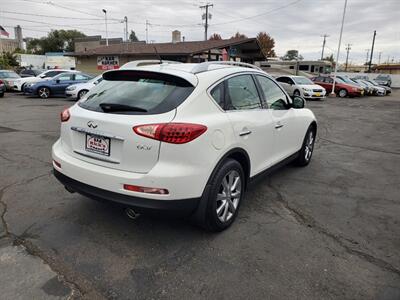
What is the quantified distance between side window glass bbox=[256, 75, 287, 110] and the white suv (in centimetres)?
43

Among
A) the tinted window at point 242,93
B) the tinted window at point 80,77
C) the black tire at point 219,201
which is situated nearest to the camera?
the black tire at point 219,201

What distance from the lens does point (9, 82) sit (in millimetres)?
20297

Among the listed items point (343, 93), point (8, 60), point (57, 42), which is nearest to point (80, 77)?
point (343, 93)

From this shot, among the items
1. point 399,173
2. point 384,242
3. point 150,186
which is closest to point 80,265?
point 150,186

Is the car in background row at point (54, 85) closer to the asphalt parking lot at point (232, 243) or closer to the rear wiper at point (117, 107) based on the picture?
the asphalt parking lot at point (232, 243)

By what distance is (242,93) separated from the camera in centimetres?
366

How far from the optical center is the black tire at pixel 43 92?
59.0 feet

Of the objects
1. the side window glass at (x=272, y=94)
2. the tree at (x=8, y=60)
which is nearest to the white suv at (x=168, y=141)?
the side window glass at (x=272, y=94)

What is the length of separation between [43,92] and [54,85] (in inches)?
28.6

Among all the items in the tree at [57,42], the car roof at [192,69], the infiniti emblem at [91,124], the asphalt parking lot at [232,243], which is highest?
the tree at [57,42]

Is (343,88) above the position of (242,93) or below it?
below

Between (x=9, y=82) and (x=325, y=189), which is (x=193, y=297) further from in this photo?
(x=9, y=82)

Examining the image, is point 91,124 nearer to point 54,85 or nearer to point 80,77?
point 54,85

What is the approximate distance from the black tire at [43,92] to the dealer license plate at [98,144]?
17144 mm
